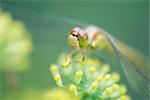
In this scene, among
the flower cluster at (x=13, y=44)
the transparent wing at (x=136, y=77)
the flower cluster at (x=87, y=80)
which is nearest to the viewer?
the transparent wing at (x=136, y=77)

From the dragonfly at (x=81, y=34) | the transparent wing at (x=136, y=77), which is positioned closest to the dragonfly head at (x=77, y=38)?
the dragonfly at (x=81, y=34)

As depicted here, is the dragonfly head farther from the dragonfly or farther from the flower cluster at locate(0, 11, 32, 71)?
the flower cluster at locate(0, 11, 32, 71)

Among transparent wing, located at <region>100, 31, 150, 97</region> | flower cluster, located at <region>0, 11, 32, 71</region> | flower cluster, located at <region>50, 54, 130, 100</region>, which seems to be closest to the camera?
transparent wing, located at <region>100, 31, 150, 97</region>

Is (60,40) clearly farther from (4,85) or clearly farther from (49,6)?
(49,6)

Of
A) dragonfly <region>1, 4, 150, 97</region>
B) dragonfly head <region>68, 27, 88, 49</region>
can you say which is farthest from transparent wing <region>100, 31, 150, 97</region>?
A: dragonfly head <region>68, 27, 88, 49</region>

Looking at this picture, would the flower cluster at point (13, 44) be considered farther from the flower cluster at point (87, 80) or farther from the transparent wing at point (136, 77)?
the transparent wing at point (136, 77)
